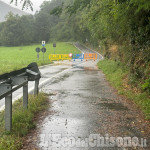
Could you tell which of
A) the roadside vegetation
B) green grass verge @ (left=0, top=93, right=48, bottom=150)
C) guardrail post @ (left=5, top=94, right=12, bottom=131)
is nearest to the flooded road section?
green grass verge @ (left=0, top=93, right=48, bottom=150)

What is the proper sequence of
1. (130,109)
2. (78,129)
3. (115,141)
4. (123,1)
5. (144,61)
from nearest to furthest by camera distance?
(115,141)
(78,129)
(130,109)
(123,1)
(144,61)

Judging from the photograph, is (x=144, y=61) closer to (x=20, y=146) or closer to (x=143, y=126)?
(x=143, y=126)

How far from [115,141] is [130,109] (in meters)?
2.41

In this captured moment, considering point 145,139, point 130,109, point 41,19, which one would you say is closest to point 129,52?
point 130,109

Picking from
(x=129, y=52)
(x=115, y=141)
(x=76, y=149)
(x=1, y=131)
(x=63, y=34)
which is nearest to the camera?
(x=76, y=149)

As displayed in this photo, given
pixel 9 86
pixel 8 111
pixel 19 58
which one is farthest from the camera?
pixel 19 58

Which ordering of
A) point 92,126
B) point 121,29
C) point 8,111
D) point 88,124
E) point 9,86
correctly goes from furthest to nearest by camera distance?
point 121,29
point 88,124
point 92,126
point 8,111
point 9,86

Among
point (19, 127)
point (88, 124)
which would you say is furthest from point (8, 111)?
point (88, 124)

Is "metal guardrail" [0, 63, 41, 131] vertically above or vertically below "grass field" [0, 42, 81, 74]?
above

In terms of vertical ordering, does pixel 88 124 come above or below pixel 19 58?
above

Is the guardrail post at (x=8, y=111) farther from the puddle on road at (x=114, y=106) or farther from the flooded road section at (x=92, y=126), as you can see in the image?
the puddle on road at (x=114, y=106)

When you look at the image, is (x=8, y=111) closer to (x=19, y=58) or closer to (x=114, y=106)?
(x=114, y=106)

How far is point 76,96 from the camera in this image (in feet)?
26.2

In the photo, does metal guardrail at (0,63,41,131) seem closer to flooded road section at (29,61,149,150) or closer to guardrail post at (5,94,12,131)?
guardrail post at (5,94,12,131)
